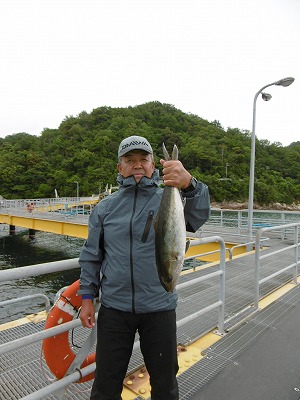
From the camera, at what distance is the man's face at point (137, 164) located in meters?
1.86

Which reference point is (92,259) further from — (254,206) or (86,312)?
(254,206)

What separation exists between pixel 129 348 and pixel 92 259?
0.59 metres

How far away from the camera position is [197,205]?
1735 millimetres

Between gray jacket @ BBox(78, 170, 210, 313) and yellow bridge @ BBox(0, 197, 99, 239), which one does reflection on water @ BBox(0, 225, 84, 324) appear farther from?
gray jacket @ BBox(78, 170, 210, 313)

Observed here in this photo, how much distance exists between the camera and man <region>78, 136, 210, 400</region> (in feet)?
5.59

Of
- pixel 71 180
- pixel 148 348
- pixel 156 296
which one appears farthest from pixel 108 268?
pixel 71 180

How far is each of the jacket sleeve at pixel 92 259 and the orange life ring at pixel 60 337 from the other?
0.25 meters

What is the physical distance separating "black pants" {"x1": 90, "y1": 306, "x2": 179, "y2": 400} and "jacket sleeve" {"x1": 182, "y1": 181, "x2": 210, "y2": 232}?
1.93ft

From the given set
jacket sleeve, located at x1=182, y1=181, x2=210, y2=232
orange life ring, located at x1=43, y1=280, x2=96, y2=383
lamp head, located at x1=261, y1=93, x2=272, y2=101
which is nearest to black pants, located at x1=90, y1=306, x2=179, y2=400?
orange life ring, located at x1=43, y1=280, x2=96, y2=383

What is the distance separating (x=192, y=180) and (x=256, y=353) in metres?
2.37

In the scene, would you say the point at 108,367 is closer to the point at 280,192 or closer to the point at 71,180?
the point at 71,180

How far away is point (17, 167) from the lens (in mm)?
→ 71062

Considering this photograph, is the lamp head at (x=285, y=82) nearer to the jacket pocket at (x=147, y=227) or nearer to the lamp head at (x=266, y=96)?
the lamp head at (x=266, y=96)

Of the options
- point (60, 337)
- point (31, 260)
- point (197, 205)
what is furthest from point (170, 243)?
point (31, 260)
